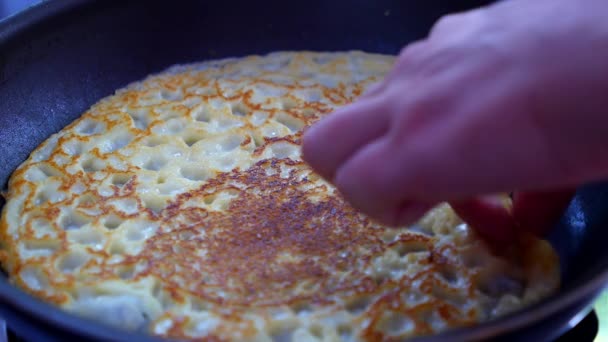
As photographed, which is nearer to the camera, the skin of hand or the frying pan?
the skin of hand

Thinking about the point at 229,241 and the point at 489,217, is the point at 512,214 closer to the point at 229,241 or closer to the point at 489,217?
the point at 489,217

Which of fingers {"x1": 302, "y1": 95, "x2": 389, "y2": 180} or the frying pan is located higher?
fingers {"x1": 302, "y1": 95, "x2": 389, "y2": 180}

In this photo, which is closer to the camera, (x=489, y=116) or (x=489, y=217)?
(x=489, y=116)

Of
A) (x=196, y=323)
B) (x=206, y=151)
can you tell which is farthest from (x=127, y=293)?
(x=206, y=151)

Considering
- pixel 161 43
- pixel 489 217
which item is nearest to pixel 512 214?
pixel 489 217

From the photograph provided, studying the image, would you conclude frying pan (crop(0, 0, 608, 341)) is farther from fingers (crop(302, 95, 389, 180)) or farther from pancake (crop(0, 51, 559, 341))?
fingers (crop(302, 95, 389, 180))

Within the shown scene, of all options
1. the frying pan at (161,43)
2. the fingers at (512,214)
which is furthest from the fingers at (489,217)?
the frying pan at (161,43)

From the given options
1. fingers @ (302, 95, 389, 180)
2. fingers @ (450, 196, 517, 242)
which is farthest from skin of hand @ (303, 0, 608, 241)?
fingers @ (450, 196, 517, 242)
